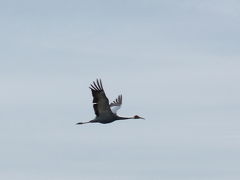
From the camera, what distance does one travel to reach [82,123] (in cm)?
10338

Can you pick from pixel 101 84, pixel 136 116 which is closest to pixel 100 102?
pixel 101 84

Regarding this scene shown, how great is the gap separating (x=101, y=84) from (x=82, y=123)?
843 cm

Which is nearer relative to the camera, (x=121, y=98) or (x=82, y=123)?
(x=82, y=123)

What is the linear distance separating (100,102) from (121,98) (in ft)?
52.2

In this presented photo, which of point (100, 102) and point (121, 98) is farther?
point (121, 98)

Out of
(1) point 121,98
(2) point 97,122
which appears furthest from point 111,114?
(1) point 121,98

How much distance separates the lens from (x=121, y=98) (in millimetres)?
113562

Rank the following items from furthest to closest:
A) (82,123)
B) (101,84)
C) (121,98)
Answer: (121,98) < (82,123) < (101,84)

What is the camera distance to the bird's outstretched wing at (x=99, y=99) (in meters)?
96.4

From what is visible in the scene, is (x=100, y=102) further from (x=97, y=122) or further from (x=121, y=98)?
(x=121, y=98)

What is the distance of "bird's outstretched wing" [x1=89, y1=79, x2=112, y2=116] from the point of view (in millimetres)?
96438

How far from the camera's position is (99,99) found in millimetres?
97375

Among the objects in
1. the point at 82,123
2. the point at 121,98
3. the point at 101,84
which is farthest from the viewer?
the point at 121,98

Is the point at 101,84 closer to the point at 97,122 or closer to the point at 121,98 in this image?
the point at 97,122
